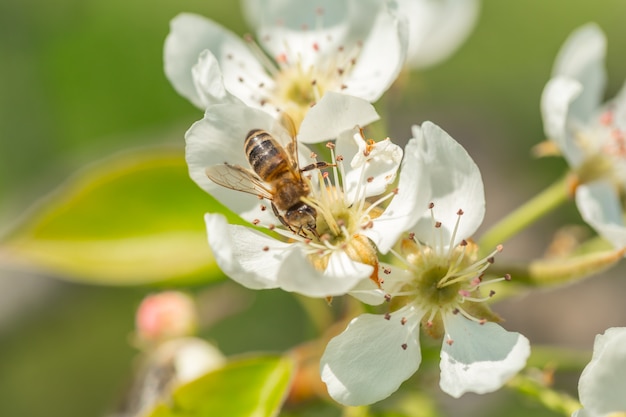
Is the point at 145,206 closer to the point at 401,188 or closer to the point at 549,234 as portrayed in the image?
the point at 401,188

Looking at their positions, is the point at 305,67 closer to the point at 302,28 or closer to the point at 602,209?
the point at 302,28

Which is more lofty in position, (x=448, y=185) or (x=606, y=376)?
(x=448, y=185)

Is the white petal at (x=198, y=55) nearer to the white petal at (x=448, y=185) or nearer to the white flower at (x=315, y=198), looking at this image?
the white flower at (x=315, y=198)

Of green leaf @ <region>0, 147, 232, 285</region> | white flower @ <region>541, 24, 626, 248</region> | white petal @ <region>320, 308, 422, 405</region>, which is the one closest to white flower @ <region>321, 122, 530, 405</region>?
white petal @ <region>320, 308, 422, 405</region>

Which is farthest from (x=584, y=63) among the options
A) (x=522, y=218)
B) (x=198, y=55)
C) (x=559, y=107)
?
Result: (x=198, y=55)

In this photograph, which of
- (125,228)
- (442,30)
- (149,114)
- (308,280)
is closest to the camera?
(308,280)

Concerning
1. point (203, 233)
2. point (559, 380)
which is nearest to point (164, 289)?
point (203, 233)

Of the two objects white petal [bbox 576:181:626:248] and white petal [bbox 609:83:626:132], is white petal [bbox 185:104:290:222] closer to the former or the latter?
white petal [bbox 576:181:626:248]
